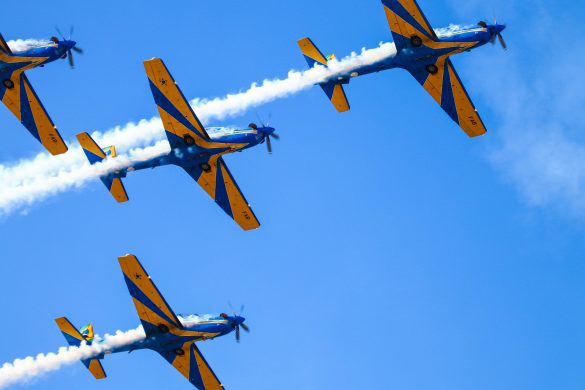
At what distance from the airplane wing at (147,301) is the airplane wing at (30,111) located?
887cm

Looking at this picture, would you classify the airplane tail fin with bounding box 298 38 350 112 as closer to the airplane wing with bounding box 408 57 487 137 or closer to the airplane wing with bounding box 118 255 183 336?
the airplane wing with bounding box 408 57 487 137

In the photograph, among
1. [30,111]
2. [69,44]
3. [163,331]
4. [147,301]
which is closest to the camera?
[147,301]

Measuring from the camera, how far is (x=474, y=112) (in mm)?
81625

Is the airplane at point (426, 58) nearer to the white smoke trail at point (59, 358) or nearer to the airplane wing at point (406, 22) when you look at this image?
the airplane wing at point (406, 22)

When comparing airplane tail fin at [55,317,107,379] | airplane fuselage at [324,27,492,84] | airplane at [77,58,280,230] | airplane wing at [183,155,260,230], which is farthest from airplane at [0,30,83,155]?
airplane fuselage at [324,27,492,84]

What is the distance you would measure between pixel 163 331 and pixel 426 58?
17.9m

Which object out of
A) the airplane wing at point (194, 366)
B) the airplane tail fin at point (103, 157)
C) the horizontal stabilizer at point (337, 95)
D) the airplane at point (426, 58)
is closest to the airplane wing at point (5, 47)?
the airplane tail fin at point (103, 157)

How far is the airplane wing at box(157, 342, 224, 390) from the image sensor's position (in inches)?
3108

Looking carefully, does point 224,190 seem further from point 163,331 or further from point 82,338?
point 82,338

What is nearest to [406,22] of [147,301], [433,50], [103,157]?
[433,50]

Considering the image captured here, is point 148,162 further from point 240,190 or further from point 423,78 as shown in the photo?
point 423,78

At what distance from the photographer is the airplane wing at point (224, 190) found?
81938 mm

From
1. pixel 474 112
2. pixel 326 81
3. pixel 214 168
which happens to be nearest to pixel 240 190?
pixel 214 168

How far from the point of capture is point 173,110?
78.9 meters
